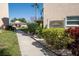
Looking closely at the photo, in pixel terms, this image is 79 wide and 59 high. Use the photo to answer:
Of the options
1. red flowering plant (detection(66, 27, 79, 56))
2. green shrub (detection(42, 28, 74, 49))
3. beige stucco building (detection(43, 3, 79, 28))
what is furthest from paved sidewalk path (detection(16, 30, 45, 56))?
beige stucco building (detection(43, 3, 79, 28))

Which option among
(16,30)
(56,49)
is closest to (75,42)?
(56,49)

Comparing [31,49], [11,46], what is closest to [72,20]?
[31,49]

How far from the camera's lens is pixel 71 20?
12758 mm

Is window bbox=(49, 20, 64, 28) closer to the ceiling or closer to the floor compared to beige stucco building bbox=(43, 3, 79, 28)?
closer to the floor

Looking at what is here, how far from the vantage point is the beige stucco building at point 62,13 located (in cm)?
1197

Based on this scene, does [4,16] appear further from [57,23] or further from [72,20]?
[72,20]

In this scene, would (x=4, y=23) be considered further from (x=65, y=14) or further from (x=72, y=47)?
(x=72, y=47)

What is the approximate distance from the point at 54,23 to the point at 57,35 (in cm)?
323

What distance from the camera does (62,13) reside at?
40.5ft

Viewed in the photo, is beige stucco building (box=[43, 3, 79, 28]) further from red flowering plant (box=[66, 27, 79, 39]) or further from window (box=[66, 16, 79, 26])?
red flowering plant (box=[66, 27, 79, 39])

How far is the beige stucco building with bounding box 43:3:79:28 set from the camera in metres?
12.0

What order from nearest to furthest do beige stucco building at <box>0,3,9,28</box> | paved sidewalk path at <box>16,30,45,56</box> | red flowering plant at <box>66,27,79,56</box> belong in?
red flowering plant at <box>66,27,79,56</box>, paved sidewalk path at <box>16,30,45,56</box>, beige stucco building at <box>0,3,9,28</box>

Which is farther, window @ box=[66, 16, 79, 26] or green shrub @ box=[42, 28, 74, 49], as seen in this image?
window @ box=[66, 16, 79, 26]

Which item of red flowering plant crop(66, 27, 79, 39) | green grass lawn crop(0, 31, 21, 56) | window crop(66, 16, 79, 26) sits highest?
window crop(66, 16, 79, 26)
